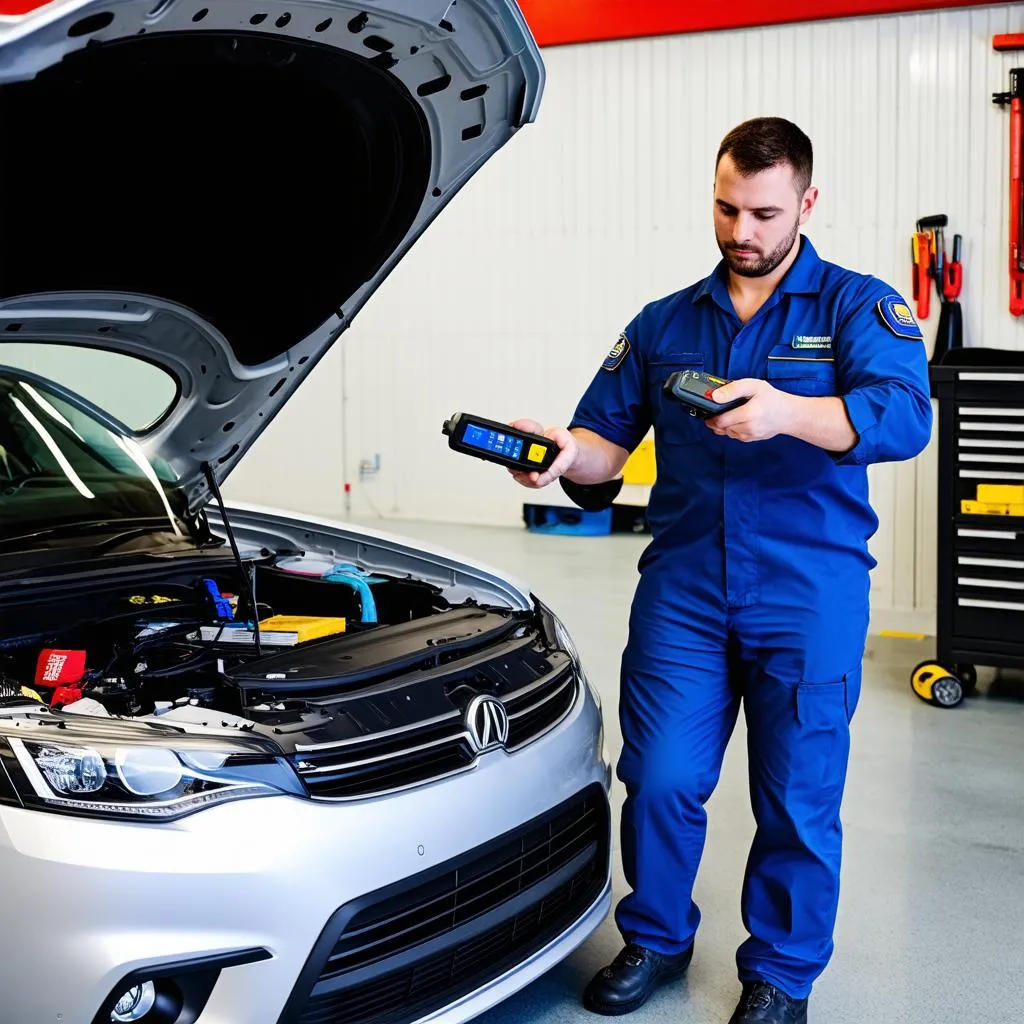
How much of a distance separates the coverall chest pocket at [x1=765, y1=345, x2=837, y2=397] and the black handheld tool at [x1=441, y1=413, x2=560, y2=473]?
0.38 meters

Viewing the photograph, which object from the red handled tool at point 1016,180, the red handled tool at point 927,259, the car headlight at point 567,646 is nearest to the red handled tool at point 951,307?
the red handled tool at point 927,259

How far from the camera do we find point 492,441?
1.99m

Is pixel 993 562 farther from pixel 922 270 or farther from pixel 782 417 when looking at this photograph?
A: pixel 782 417

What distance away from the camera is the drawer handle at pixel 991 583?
3818 mm

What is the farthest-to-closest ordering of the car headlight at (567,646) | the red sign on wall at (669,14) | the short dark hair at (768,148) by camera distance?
the red sign on wall at (669,14) → the car headlight at (567,646) → the short dark hair at (768,148)

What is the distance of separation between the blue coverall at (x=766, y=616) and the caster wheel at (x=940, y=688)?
6.61ft

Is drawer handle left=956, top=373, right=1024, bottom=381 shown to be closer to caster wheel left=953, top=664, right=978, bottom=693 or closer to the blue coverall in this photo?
caster wheel left=953, top=664, right=978, bottom=693

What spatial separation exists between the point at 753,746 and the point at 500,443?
A: 0.64 m

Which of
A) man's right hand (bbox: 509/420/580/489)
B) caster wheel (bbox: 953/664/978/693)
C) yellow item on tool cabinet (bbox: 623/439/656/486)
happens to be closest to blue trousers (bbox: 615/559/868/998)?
man's right hand (bbox: 509/420/580/489)

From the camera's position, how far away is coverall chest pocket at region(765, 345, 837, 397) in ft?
6.45

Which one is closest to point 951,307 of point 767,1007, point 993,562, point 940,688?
point 993,562

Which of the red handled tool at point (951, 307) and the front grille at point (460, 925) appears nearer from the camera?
the front grille at point (460, 925)

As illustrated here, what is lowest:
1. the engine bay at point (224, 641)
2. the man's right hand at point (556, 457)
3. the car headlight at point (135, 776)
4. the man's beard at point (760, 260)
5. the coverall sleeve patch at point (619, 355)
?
the car headlight at point (135, 776)

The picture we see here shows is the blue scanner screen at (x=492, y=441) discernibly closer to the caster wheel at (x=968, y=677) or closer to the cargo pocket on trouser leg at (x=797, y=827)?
the cargo pocket on trouser leg at (x=797, y=827)
